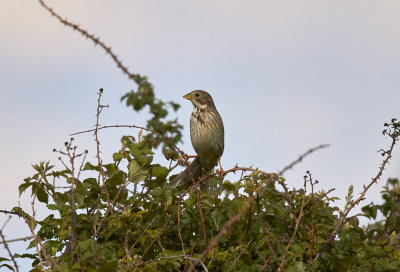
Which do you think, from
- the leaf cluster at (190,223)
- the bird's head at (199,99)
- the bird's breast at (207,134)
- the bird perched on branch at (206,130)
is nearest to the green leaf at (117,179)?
the leaf cluster at (190,223)

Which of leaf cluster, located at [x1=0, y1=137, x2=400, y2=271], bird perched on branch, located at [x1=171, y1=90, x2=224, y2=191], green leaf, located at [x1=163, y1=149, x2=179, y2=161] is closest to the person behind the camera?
leaf cluster, located at [x1=0, y1=137, x2=400, y2=271]

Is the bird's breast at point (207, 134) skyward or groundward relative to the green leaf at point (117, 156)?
skyward

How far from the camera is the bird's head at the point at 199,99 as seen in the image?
335 inches

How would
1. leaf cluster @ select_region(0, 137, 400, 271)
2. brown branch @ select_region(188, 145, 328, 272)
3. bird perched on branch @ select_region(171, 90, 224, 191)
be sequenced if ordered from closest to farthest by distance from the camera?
brown branch @ select_region(188, 145, 328, 272)
leaf cluster @ select_region(0, 137, 400, 271)
bird perched on branch @ select_region(171, 90, 224, 191)

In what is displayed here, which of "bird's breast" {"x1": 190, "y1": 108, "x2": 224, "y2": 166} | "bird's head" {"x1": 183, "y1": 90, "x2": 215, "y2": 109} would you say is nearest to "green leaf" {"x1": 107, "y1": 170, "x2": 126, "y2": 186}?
"bird's breast" {"x1": 190, "y1": 108, "x2": 224, "y2": 166}

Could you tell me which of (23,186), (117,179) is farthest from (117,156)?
(23,186)

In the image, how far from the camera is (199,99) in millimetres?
8539

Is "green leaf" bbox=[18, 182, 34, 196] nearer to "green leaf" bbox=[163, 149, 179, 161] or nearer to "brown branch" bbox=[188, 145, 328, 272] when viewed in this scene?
"green leaf" bbox=[163, 149, 179, 161]

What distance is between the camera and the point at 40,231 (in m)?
4.36

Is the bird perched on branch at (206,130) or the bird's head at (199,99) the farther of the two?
the bird's head at (199,99)

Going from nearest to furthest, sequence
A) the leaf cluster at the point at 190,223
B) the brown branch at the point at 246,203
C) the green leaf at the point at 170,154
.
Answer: the brown branch at the point at 246,203 → the leaf cluster at the point at 190,223 → the green leaf at the point at 170,154

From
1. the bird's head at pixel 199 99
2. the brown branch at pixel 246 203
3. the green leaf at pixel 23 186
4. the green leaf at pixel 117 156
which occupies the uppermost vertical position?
the bird's head at pixel 199 99

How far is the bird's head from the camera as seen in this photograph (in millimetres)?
8516

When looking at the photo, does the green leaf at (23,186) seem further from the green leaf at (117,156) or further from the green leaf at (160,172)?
the green leaf at (160,172)
